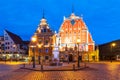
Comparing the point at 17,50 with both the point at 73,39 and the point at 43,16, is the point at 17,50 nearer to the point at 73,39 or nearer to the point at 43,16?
the point at 43,16

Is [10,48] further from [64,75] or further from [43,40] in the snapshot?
[64,75]

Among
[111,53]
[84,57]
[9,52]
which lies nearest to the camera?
[84,57]

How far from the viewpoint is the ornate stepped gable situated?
73050 mm

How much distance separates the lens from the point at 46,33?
7719 cm

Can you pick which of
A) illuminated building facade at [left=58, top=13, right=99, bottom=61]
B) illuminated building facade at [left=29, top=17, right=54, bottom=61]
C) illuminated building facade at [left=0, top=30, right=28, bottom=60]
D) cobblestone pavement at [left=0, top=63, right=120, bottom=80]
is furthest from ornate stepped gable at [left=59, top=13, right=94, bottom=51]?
cobblestone pavement at [left=0, top=63, right=120, bottom=80]

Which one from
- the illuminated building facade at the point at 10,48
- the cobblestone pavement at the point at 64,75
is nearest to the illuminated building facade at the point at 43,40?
the illuminated building facade at the point at 10,48

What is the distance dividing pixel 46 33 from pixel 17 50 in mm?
14476

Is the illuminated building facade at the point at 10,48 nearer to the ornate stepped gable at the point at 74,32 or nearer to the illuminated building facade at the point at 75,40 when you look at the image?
the illuminated building facade at the point at 75,40

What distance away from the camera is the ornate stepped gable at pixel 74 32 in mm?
73050

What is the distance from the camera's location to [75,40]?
74.1 meters

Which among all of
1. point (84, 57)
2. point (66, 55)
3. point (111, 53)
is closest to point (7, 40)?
point (66, 55)

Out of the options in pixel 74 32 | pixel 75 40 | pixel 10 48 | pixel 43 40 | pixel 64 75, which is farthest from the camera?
Answer: pixel 10 48

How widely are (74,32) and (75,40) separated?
250 centimetres

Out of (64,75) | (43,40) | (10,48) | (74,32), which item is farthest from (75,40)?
(64,75)
